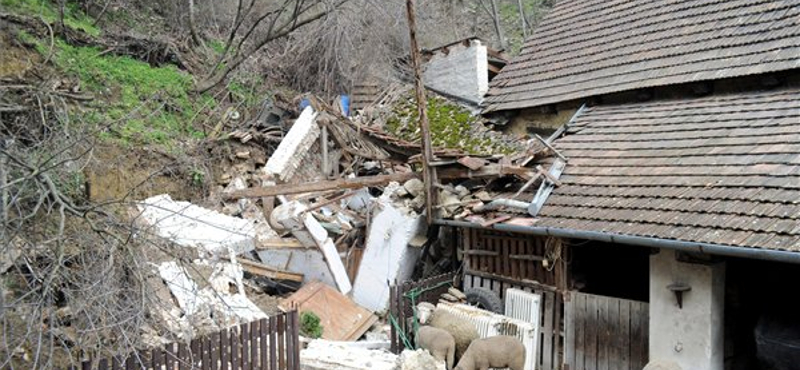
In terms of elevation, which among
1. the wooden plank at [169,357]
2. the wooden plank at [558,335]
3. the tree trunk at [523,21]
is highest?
the tree trunk at [523,21]

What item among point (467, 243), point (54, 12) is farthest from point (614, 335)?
point (54, 12)

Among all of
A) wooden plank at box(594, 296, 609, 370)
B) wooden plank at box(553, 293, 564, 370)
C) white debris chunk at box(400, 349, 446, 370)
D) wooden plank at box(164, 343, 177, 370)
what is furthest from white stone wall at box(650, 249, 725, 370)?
wooden plank at box(164, 343, 177, 370)

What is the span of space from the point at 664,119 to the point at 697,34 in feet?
6.48

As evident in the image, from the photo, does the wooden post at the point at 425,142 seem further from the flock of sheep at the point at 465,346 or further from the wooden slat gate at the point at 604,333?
the wooden slat gate at the point at 604,333

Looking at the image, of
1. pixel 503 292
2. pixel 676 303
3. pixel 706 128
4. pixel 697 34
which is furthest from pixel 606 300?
pixel 697 34

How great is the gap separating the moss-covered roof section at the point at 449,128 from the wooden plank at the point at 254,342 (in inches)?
178

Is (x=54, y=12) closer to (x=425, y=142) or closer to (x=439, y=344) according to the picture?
(x=425, y=142)

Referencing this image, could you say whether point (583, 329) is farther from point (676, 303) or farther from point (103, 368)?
point (103, 368)

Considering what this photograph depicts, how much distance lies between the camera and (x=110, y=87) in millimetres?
11836

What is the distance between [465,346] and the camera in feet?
24.1

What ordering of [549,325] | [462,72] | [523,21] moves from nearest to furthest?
[549,325] → [462,72] → [523,21]

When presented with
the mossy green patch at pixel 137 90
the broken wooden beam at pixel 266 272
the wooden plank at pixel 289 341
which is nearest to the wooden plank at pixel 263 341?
the wooden plank at pixel 289 341

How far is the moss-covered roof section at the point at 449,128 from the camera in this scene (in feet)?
34.4

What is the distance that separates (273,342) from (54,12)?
1051 centimetres
